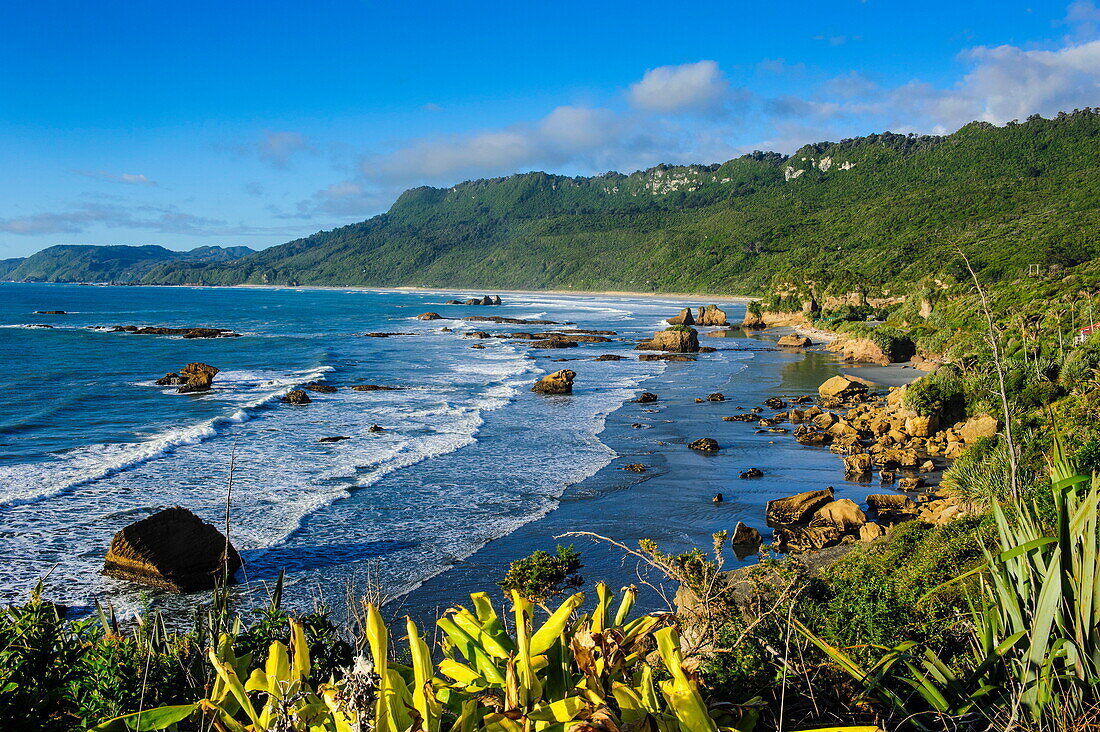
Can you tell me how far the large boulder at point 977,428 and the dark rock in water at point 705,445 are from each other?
20.7ft

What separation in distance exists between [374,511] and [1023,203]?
4299 inches

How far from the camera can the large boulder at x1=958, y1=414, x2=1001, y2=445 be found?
18206 millimetres

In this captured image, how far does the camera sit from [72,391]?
31.0 metres

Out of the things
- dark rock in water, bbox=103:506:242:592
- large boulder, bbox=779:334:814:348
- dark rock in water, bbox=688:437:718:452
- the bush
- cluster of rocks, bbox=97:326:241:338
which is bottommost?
dark rock in water, bbox=688:437:718:452

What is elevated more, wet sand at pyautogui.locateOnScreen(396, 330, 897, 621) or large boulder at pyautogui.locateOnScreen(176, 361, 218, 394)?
large boulder at pyautogui.locateOnScreen(176, 361, 218, 394)

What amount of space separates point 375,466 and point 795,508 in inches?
408

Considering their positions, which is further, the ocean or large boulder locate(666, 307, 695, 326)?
large boulder locate(666, 307, 695, 326)

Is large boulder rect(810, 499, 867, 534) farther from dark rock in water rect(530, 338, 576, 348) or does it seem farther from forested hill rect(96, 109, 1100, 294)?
forested hill rect(96, 109, 1100, 294)

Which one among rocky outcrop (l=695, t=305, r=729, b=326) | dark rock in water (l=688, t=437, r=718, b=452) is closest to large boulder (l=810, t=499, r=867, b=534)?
dark rock in water (l=688, t=437, r=718, b=452)

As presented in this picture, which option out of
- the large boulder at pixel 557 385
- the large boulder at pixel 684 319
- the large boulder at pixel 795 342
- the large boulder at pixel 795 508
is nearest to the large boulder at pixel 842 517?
the large boulder at pixel 795 508

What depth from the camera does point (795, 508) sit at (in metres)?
13.9

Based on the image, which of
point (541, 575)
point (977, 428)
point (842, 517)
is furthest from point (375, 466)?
point (977, 428)

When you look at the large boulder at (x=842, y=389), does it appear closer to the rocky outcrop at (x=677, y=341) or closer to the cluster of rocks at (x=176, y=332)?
the rocky outcrop at (x=677, y=341)

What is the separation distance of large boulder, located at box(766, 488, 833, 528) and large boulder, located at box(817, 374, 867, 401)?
15.6 m
